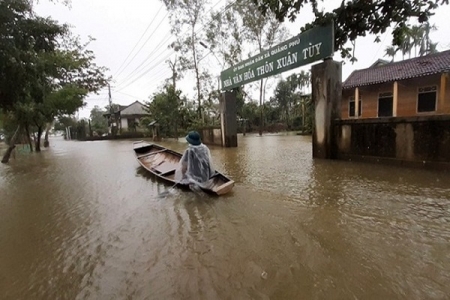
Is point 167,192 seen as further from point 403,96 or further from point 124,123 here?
point 124,123

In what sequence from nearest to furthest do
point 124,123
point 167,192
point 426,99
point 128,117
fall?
1. point 167,192
2. point 426,99
3. point 128,117
4. point 124,123

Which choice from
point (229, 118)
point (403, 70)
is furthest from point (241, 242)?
point (403, 70)

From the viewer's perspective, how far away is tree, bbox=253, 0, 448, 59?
539 centimetres

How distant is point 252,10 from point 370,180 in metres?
21.1

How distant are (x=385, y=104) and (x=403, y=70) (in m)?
2.16

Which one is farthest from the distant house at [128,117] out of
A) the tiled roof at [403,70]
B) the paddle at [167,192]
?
the paddle at [167,192]

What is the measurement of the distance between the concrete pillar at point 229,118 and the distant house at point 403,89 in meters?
8.34

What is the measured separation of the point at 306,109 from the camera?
24250 mm

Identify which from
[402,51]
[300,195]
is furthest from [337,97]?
[402,51]

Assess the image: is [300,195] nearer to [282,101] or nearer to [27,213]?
[27,213]

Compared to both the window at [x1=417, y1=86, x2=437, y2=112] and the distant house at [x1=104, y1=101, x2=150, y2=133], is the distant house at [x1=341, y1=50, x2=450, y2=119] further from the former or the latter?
the distant house at [x1=104, y1=101, x2=150, y2=133]

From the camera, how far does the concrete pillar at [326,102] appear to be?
779cm

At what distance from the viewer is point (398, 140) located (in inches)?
261

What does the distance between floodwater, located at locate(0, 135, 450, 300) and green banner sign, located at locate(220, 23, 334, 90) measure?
414 cm
